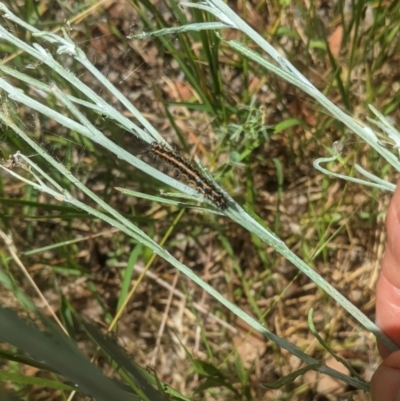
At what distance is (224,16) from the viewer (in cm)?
117

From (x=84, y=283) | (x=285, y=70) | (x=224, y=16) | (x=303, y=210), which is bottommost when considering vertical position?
(x=84, y=283)

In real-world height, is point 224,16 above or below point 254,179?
above

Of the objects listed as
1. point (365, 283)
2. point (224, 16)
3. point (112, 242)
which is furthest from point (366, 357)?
point (224, 16)

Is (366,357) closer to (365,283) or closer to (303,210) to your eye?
(365,283)

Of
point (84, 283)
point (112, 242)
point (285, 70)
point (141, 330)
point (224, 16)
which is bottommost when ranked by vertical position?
point (141, 330)

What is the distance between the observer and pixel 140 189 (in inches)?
87.1

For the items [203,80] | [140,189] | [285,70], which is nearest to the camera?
[285,70]

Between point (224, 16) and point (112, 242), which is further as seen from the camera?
point (112, 242)

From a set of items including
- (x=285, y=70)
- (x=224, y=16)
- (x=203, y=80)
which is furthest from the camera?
(x=203, y=80)

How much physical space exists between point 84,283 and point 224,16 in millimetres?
1600

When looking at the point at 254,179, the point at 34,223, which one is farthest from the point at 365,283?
the point at 34,223

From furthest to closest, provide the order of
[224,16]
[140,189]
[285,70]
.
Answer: [140,189], [285,70], [224,16]

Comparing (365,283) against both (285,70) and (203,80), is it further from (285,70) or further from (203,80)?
(285,70)

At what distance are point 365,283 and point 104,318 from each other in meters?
1.21
